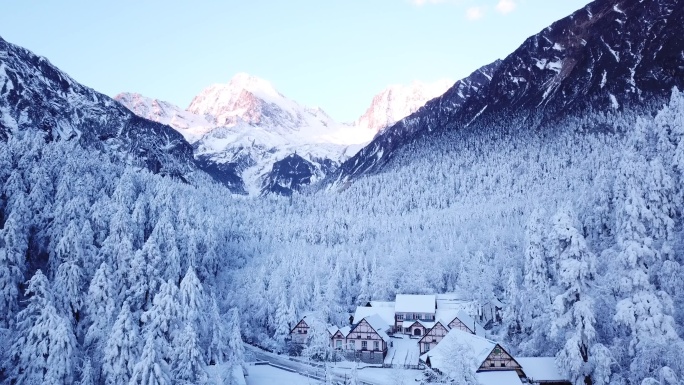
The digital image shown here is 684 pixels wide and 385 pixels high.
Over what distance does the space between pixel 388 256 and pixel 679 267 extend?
271 feet

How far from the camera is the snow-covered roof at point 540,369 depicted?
47562mm

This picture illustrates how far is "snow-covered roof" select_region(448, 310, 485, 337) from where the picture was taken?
3079 inches

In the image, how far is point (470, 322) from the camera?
80.1m

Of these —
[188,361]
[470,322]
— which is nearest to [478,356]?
[470,322]

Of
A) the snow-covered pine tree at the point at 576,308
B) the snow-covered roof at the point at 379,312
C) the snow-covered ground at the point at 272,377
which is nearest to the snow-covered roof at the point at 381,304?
the snow-covered roof at the point at 379,312

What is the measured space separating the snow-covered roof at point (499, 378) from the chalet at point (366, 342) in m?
25.2

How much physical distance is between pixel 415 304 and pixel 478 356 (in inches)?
1421

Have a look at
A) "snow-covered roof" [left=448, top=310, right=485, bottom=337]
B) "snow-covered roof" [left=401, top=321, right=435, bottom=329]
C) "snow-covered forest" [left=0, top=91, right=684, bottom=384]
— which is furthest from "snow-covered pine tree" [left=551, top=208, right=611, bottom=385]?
"snow-covered roof" [left=401, top=321, right=435, bottom=329]

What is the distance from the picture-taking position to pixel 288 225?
568ft

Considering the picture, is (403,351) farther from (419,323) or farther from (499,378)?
(499,378)

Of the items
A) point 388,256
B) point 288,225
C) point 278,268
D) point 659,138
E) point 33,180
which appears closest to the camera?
point 659,138

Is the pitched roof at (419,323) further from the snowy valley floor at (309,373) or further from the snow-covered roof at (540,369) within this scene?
the snow-covered roof at (540,369)

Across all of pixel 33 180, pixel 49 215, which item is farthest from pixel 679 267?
pixel 33 180

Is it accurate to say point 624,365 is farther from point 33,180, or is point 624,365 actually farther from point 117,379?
point 33,180
